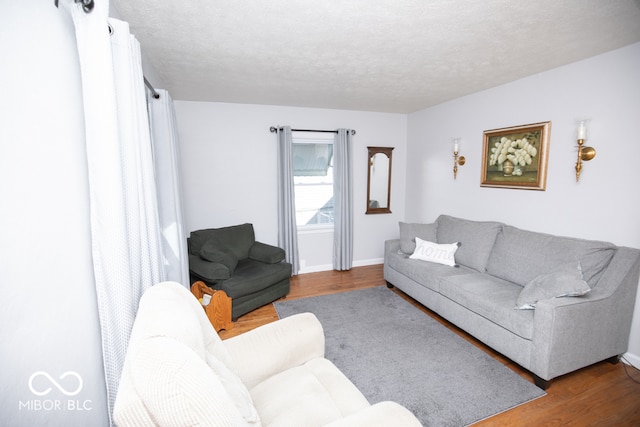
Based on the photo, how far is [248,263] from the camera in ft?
11.6

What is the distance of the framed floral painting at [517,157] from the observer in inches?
109

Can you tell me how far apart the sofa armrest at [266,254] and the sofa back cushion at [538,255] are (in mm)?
2353

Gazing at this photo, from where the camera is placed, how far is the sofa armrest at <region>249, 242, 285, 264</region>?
3.51m

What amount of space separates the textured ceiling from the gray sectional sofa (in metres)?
1.60

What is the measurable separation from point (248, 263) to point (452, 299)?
2315mm

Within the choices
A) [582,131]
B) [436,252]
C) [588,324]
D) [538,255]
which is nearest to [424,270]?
[436,252]

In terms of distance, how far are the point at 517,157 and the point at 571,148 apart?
481 millimetres

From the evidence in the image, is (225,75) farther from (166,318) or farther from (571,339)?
(571,339)

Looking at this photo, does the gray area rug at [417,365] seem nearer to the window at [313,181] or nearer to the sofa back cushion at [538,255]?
the sofa back cushion at [538,255]

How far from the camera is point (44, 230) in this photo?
98 centimetres

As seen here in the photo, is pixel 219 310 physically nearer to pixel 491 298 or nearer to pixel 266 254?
pixel 266 254

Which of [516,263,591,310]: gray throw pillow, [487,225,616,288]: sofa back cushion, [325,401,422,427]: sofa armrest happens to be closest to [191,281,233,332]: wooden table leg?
[325,401,422,427]: sofa armrest

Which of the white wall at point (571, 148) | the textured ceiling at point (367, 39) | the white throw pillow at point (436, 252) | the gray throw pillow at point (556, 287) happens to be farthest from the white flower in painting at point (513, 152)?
the gray throw pillow at point (556, 287)

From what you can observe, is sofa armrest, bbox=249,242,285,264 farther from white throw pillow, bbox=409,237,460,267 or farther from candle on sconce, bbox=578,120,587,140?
candle on sconce, bbox=578,120,587,140
